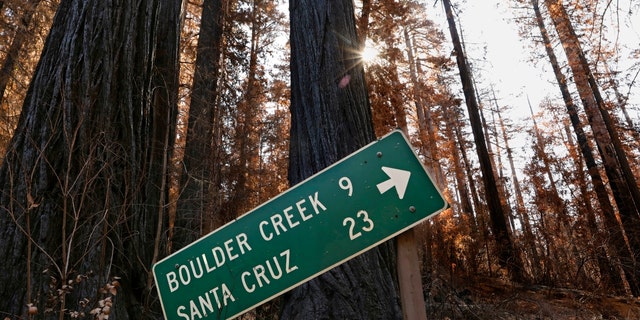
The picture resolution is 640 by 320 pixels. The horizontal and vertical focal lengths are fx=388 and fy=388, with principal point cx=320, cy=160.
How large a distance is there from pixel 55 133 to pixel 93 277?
3.88 feet

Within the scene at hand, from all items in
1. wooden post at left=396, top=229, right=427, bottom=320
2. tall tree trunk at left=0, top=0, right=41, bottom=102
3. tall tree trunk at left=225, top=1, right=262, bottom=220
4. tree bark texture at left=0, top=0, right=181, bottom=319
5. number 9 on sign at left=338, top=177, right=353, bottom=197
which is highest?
tall tree trunk at left=0, top=0, right=41, bottom=102

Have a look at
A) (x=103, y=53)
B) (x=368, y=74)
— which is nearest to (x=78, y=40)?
(x=103, y=53)

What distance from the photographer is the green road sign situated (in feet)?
3.78

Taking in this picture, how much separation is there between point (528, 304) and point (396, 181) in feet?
18.9

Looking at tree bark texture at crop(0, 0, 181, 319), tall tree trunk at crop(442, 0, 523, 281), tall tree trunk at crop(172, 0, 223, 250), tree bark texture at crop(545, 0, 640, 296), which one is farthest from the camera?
tree bark texture at crop(545, 0, 640, 296)

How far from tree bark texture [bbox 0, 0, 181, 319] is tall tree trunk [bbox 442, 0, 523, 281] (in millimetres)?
6286

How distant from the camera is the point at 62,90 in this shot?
3.16m

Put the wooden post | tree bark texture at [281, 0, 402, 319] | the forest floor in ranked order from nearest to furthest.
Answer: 1. the wooden post
2. tree bark texture at [281, 0, 402, 319]
3. the forest floor

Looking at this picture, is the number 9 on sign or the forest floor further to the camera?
the forest floor

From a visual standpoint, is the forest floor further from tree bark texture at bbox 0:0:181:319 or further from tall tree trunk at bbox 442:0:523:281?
tree bark texture at bbox 0:0:181:319

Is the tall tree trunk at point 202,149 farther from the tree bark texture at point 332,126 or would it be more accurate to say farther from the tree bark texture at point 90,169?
the tree bark texture at point 332,126

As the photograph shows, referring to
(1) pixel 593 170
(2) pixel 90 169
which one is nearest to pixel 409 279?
(2) pixel 90 169

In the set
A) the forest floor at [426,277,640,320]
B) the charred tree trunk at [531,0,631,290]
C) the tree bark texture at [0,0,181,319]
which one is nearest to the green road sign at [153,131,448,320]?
the tree bark texture at [0,0,181,319]

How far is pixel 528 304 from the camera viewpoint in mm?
5742
